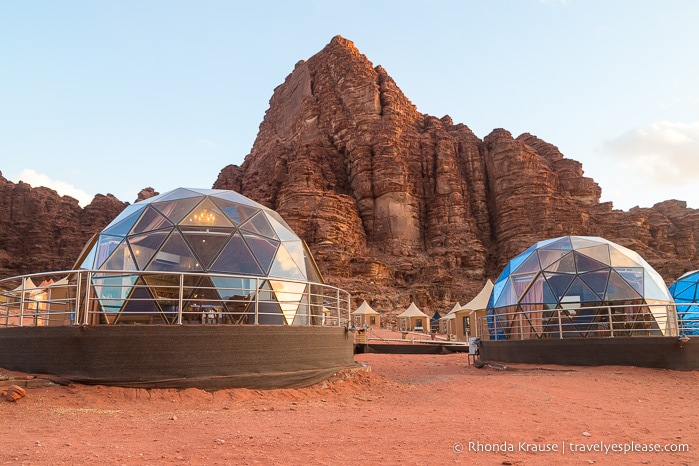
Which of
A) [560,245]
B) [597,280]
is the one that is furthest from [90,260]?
[560,245]

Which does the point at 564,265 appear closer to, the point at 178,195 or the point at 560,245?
the point at 560,245

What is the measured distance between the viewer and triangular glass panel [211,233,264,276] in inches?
408

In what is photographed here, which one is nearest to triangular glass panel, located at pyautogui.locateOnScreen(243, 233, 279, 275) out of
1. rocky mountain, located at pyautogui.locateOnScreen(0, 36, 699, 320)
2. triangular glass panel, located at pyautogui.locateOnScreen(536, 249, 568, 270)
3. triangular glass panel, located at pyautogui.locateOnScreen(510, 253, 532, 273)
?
triangular glass panel, located at pyautogui.locateOnScreen(536, 249, 568, 270)

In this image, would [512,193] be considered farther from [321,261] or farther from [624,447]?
[624,447]

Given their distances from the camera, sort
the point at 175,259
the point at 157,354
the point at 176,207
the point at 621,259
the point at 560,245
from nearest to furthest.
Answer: the point at 157,354 → the point at 175,259 → the point at 176,207 → the point at 621,259 → the point at 560,245

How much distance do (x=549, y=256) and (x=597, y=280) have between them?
1.78 metres

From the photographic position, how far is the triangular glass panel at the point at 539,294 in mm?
15242

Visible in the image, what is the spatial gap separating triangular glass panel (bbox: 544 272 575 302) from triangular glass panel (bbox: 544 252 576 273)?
0.18 meters

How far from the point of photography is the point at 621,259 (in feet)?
51.6

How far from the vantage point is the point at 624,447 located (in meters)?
5.26

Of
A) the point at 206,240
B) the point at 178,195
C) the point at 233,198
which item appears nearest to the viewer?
the point at 206,240

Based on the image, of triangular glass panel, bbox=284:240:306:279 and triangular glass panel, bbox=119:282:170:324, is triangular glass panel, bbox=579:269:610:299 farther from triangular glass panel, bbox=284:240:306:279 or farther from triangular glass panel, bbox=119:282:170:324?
triangular glass panel, bbox=119:282:170:324

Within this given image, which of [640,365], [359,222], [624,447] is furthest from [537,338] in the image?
[359,222]

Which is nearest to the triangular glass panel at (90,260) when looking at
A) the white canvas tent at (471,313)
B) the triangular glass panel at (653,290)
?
the triangular glass panel at (653,290)
